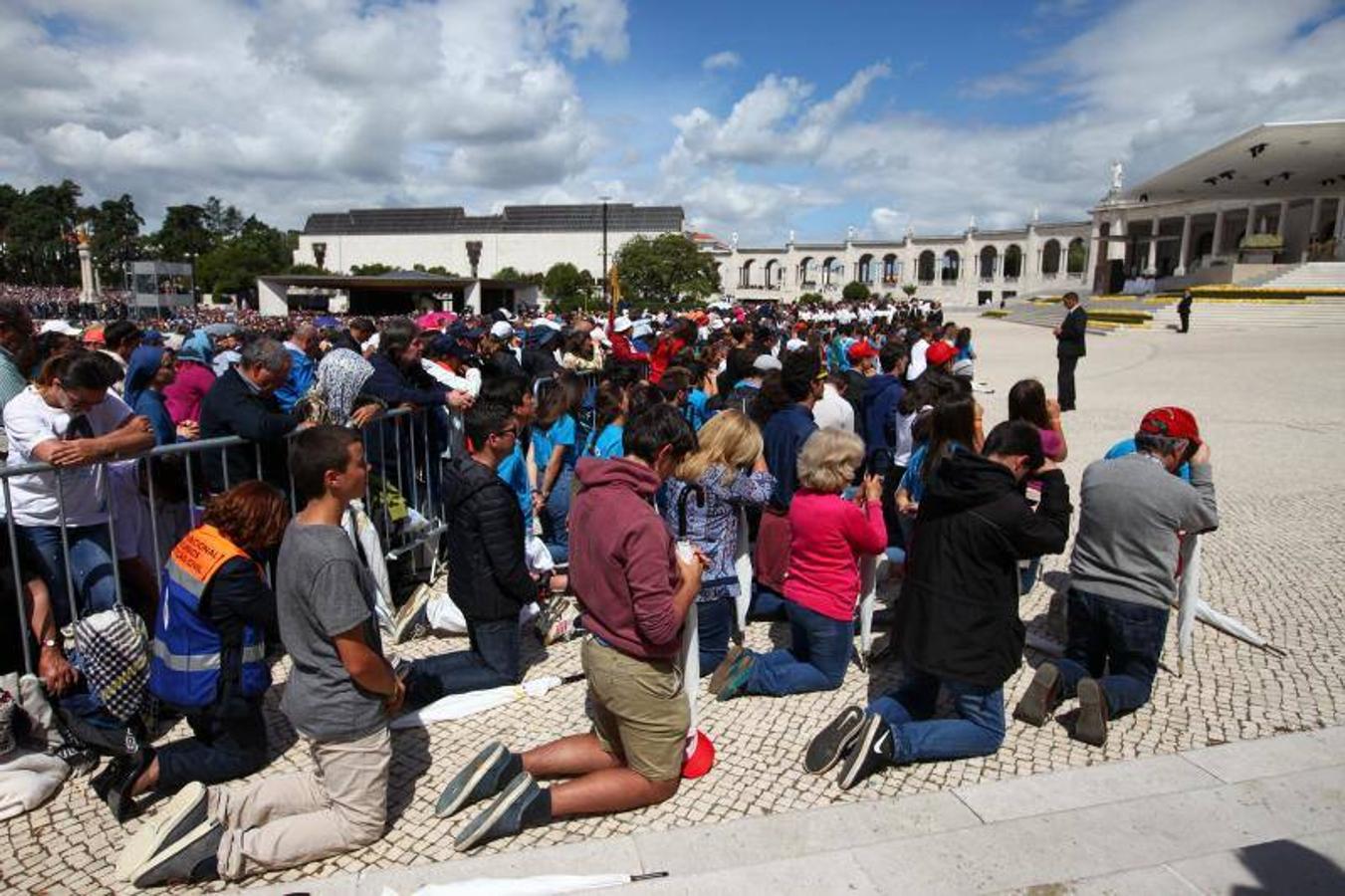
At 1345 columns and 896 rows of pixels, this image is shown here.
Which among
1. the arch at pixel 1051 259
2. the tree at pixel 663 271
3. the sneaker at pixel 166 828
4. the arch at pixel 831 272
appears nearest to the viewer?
the sneaker at pixel 166 828

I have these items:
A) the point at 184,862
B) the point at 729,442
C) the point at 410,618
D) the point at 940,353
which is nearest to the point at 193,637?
the point at 184,862

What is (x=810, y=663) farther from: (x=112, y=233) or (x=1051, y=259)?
(x=112, y=233)

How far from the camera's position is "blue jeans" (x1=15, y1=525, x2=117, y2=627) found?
3855mm

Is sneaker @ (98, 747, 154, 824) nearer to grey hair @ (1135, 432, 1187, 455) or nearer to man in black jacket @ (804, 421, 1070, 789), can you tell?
man in black jacket @ (804, 421, 1070, 789)

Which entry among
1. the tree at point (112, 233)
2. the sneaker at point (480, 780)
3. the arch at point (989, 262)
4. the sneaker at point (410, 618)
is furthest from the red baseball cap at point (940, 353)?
the tree at point (112, 233)

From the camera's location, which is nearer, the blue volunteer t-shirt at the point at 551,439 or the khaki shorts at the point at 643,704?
the khaki shorts at the point at 643,704

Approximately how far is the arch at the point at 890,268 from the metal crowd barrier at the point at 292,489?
329 ft

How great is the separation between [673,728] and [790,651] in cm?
147

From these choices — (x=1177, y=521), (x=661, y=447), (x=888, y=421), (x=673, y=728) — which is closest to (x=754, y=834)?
(x=673, y=728)

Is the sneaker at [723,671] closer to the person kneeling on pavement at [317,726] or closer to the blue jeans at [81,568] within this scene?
the person kneeling on pavement at [317,726]

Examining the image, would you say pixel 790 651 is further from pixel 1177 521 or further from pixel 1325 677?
pixel 1325 677

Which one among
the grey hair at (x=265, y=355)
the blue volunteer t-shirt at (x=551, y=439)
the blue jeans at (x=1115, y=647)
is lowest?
the blue jeans at (x=1115, y=647)

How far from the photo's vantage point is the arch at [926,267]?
98812mm

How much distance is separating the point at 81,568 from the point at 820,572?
151 inches
